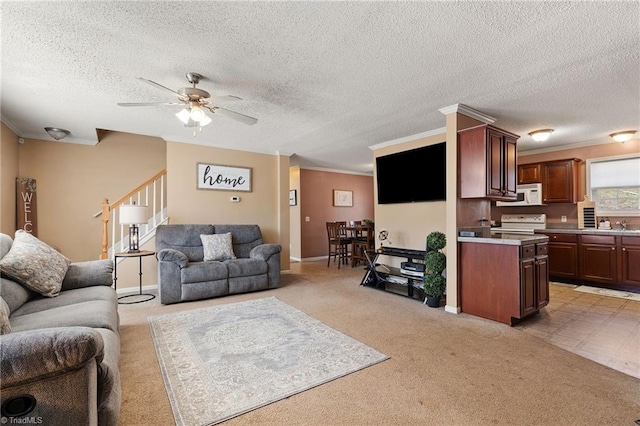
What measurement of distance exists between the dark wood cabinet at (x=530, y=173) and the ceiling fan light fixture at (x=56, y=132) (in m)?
7.81

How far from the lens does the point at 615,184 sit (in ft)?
16.0

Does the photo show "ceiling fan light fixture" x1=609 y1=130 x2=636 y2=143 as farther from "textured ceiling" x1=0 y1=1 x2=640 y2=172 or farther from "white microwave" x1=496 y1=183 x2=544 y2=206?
"white microwave" x1=496 y1=183 x2=544 y2=206

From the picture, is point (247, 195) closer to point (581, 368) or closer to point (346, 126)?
point (346, 126)

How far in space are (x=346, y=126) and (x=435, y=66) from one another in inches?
73.1

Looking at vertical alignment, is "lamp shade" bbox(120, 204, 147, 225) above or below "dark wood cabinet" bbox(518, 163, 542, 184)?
below

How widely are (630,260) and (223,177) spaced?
6.56 m

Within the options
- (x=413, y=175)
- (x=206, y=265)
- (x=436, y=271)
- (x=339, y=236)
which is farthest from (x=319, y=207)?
(x=436, y=271)

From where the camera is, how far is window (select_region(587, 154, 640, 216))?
4.75 m

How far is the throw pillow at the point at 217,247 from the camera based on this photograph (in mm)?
4473

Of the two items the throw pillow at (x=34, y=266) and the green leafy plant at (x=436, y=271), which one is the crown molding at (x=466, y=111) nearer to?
the green leafy plant at (x=436, y=271)

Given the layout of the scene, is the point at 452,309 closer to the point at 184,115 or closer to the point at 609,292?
the point at 609,292

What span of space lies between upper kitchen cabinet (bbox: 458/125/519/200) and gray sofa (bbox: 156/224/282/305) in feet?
9.53

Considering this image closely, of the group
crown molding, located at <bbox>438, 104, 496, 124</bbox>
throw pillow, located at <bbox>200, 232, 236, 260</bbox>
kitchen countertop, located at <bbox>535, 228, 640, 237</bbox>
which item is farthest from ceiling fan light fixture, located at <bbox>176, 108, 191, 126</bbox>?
kitchen countertop, located at <bbox>535, 228, 640, 237</bbox>

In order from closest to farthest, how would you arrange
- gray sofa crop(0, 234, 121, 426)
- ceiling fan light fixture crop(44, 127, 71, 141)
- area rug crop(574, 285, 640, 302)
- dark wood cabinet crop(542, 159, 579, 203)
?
1. gray sofa crop(0, 234, 121, 426)
2. area rug crop(574, 285, 640, 302)
3. ceiling fan light fixture crop(44, 127, 71, 141)
4. dark wood cabinet crop(542, 159, 579, 203)
